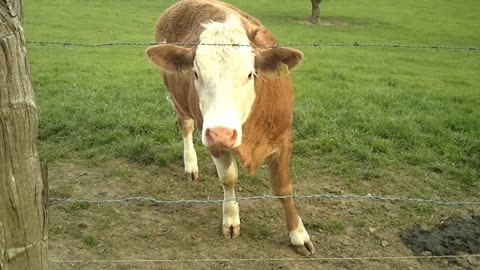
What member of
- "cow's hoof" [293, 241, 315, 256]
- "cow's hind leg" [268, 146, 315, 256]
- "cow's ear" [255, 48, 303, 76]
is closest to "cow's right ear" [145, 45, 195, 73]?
"cow's ear" [255, 48, 303, 76]

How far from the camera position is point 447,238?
14.6 ft

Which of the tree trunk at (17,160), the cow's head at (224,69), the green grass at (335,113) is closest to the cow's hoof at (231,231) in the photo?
the cow's head at (224,69)

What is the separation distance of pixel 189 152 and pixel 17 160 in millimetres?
3577

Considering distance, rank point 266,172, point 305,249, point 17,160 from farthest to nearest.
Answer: point 266,172, point 305,249, point 17,160

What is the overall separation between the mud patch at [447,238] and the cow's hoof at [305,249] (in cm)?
80

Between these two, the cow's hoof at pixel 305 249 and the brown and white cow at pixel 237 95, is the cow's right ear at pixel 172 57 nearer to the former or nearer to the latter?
the brown and white cow at pixel 237 95

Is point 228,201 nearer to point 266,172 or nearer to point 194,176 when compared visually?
point 194,176

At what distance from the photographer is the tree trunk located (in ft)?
6.69

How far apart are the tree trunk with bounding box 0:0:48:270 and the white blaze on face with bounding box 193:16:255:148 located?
122cm

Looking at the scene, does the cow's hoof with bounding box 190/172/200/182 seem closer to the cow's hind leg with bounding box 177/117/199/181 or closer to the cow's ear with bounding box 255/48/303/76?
the cow's hind leg with bounding box 177/117/199/181

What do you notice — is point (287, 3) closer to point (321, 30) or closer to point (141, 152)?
point (321, 30)

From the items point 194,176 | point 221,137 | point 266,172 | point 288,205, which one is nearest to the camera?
point 221,137

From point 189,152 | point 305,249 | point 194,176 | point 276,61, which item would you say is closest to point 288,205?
point 305,249

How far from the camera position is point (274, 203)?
5.03m
